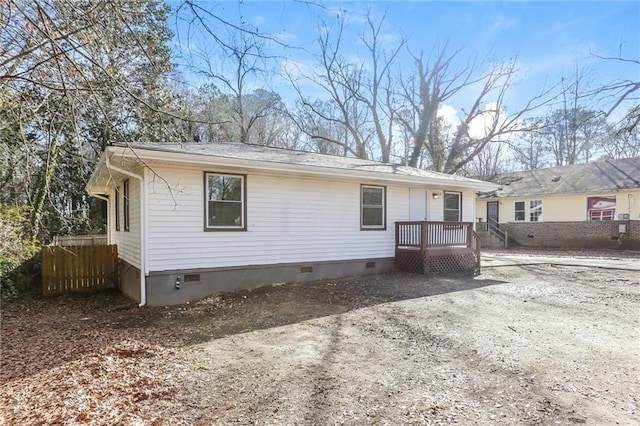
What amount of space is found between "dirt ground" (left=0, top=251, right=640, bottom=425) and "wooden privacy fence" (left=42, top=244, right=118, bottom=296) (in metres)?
1.38

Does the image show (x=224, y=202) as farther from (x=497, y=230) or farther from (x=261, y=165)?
(x=497, y=230)

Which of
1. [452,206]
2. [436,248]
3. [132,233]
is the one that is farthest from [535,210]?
[132,233]

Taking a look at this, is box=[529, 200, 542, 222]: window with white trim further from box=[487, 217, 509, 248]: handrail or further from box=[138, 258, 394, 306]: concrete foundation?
box=[138, 258, 394, 306]: concrete foundation

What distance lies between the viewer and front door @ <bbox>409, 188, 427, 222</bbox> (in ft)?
34.3

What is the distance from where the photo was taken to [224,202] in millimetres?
7504

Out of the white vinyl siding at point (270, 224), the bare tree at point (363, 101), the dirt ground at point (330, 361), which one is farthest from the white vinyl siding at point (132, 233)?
the bare tree at point (363, 101)

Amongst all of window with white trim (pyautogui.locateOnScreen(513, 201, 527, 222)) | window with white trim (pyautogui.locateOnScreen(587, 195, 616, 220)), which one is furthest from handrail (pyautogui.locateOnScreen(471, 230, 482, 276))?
window with white trim (pyautogui.locateOnScreen(513, 201, 527, 222))

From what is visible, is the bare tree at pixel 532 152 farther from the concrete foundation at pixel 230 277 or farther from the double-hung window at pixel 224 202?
the double-hung window at pixel 224 202

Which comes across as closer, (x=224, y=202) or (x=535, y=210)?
(x=224, y=202)

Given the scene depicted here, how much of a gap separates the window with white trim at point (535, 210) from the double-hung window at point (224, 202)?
18.3m

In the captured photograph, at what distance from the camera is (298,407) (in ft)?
9.83

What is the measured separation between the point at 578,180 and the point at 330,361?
20645 millimetres

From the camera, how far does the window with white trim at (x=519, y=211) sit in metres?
20.4

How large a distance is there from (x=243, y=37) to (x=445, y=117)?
25470 mm
